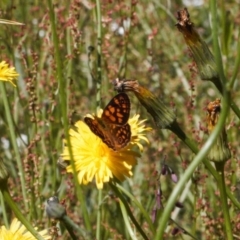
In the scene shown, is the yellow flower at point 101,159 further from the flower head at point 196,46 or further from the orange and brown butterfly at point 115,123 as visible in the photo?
the flower head at point 196,46

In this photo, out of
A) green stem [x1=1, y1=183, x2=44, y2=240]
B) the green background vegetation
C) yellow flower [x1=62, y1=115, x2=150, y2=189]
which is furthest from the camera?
the green background vegetation

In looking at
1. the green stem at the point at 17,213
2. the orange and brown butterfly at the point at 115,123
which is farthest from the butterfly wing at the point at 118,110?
the green stem at the point at 17,213

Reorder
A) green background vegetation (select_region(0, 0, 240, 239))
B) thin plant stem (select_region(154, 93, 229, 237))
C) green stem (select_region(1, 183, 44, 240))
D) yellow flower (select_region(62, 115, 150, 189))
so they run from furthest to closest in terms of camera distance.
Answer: green background vegetation (select_region(0, 0, 240, 239))
yellow flower (select_region(62, 115, 150, 189))
green stem (select_region(1, 183, 44, 240))
thin plant stem (select_region(154, 93, 229, 237))

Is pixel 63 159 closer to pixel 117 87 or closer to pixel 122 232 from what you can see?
pixel 117 87

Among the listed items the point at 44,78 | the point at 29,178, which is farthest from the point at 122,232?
the point at 44,78

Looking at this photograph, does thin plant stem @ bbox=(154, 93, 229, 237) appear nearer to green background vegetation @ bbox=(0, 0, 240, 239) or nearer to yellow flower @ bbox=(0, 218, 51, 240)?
green background vegetation @ bbox=(0, 0, 240, 239)

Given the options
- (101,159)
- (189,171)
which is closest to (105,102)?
(101,159)

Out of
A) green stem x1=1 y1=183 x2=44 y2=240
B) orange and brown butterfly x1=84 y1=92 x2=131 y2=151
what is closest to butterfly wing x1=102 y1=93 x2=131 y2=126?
orange and brown butterfly x1=84 y1=92 x2=131 y2=151

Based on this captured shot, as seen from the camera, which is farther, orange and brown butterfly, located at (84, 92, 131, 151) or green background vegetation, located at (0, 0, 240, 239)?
green background vegetation, located at (0, 0, 240, 239)
